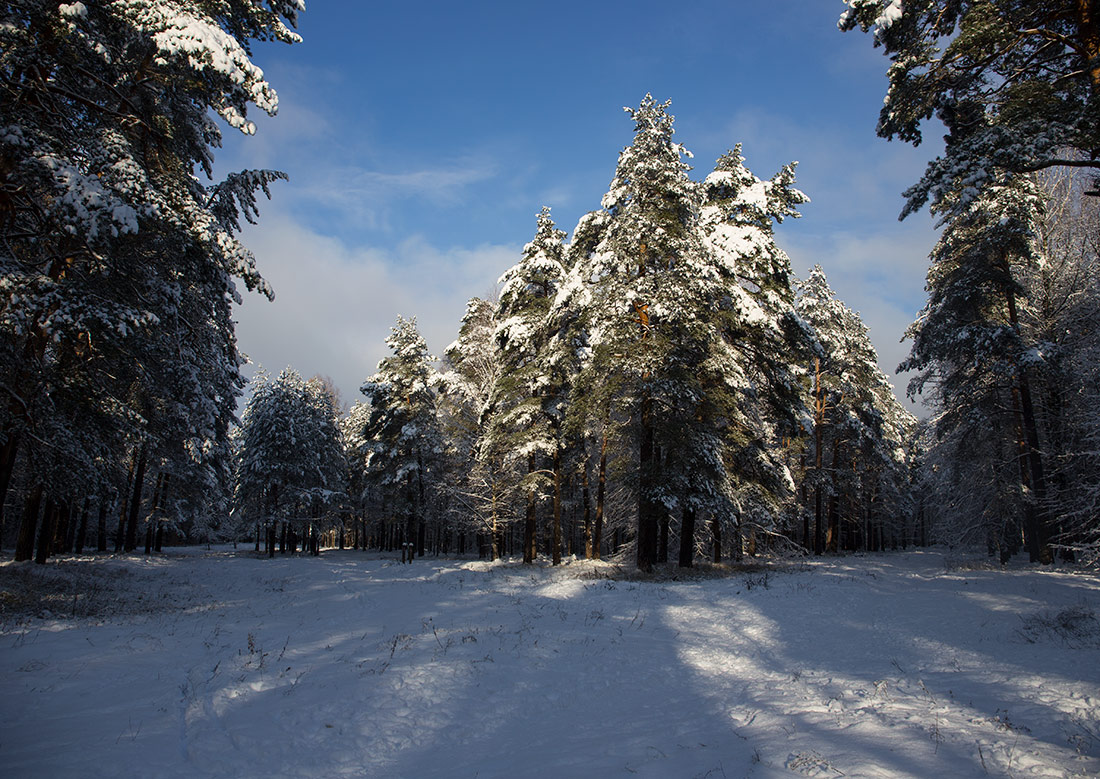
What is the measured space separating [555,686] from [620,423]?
473 inches

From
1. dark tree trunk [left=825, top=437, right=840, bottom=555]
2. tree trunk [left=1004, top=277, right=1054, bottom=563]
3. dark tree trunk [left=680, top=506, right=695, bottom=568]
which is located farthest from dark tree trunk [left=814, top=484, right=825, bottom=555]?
dark tree trunk [left=680, top=506, right=695, bottom=568]

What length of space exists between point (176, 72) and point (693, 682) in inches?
592

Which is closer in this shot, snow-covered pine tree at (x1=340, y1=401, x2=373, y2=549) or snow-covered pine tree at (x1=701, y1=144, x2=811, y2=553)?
snow-covered pine tree at (x1=701, y1=144, x2=811, y2=553)

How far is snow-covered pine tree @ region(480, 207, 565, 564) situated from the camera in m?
22.0

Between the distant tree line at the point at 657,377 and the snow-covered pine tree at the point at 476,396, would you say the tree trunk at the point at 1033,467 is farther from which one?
the snow-covered pine tree at the point at 476,396

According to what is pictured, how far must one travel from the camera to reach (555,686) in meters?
7.75

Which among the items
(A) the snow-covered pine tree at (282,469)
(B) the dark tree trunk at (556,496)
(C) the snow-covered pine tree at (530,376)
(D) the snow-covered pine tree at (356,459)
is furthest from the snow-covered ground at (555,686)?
(D) the snow-covered pine tree at (356,459)

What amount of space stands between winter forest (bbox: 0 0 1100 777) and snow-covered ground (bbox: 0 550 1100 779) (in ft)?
0.22

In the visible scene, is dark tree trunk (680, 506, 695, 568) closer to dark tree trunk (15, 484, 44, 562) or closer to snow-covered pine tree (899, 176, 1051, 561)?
snow-covered pine tree (899, 176, 1051, 561)

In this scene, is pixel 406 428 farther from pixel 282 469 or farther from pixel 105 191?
pixel 105 191

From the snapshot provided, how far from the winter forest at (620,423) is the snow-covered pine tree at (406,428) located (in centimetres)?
631

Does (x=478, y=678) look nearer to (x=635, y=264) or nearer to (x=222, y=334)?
(x=635, y=264)

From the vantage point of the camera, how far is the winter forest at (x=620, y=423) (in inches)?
248

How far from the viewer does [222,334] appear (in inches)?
735
